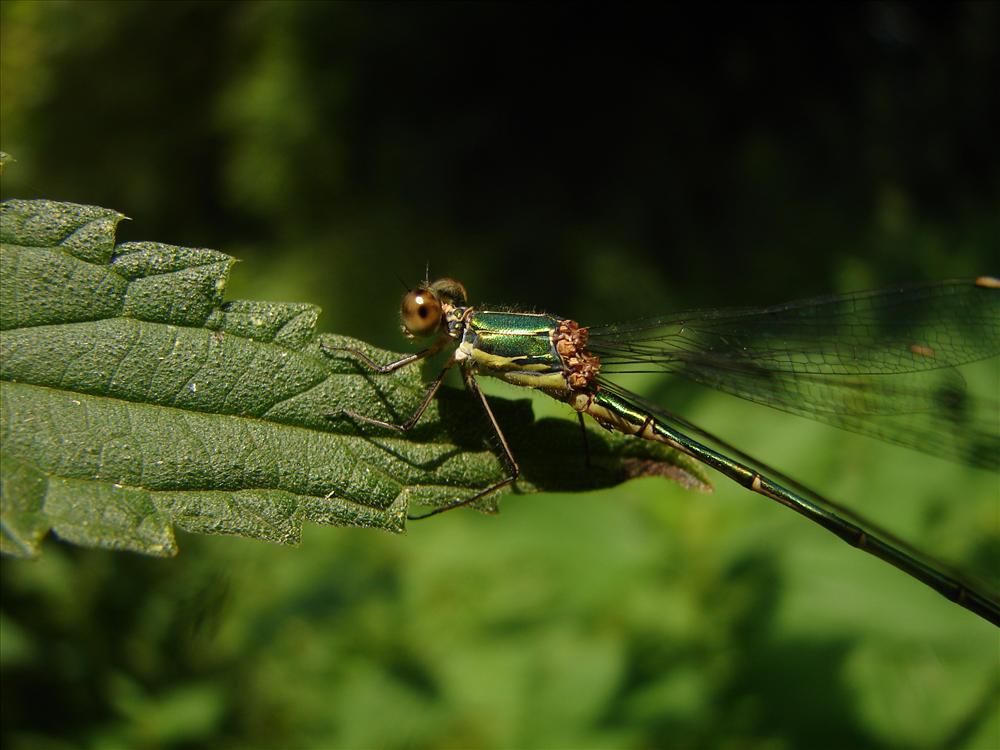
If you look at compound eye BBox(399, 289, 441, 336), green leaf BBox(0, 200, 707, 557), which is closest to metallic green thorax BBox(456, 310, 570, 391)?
compound eye BBox(399, 289, 441, 336)

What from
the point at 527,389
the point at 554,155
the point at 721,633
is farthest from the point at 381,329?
the point at 721,633

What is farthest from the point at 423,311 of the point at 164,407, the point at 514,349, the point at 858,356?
the point at 858,356

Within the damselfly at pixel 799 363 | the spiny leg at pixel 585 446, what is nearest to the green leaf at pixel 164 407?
the spiny leg at pixel 585 446

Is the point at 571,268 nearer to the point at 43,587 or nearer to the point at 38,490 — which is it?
the point at 43,587

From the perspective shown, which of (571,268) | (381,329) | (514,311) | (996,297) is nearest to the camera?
(514,311)

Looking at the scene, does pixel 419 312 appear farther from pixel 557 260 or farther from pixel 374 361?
pixel 557 260

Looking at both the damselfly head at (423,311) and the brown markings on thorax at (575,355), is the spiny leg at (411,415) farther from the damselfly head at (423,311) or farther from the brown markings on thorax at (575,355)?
the brown markings on thorax at (575,355)

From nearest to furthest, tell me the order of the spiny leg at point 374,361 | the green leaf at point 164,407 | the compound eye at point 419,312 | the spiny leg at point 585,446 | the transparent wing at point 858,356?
the green leaf at point 164,407 < the spiny leg at point 374,361 < the spiny leg at point 585,446 < the compound eye at point 419,312 < the transparent wing at point 858,356
